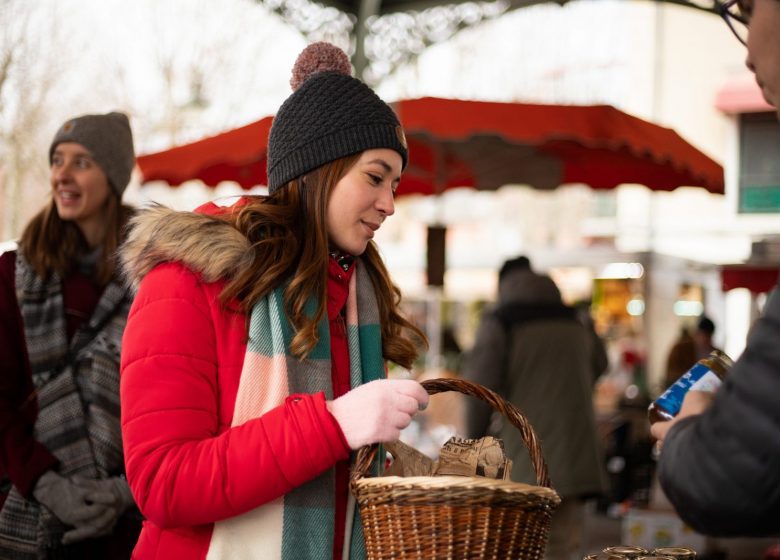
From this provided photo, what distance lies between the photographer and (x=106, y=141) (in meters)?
2.97

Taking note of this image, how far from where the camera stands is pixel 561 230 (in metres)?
23.5

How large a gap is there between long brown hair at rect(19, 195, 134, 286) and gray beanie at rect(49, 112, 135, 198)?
125mm

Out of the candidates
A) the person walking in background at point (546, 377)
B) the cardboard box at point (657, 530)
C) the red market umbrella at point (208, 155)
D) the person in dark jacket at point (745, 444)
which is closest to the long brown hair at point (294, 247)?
the person in dark jacket at point (745, 444)

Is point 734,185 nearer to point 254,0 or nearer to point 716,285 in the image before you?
point 716,285

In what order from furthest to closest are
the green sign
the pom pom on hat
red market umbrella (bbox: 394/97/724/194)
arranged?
the green sign, red market umbrella (bbox: 394/97/724/194), the pom pom on hat

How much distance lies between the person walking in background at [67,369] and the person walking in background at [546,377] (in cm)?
253

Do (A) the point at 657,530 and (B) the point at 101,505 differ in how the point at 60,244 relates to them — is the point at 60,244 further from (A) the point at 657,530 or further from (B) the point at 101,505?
(A) the point at 657,530

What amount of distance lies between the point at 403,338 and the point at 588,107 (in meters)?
2.76

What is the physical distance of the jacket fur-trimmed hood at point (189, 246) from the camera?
5.91 ft

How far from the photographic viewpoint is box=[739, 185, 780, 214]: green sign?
1795cm

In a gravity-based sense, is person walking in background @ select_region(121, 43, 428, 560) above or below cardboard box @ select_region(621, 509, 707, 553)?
above

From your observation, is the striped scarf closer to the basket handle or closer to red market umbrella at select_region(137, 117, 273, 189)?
the basket handle

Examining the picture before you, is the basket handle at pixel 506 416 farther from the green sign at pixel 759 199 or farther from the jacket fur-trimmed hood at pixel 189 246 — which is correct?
the green sign at pixel 759 199

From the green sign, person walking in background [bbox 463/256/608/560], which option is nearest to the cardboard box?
person walking in background [bbox 463/256/608/560]
